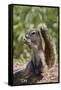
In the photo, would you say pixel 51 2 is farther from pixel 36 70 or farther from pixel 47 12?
pixel 36 70

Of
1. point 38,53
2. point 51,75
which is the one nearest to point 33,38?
point 38,53

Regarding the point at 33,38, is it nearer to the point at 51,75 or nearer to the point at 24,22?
the point at 24,22

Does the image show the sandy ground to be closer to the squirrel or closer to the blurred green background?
the squirrel

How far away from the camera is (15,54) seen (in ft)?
6.55

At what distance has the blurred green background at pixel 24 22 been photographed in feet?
6.55

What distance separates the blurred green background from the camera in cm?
200

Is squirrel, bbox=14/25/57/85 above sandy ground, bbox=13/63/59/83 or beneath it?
above

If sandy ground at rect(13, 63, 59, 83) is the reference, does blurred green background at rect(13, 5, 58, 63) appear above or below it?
above

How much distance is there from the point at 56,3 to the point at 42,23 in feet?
0.73

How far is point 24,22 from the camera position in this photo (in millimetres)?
2027

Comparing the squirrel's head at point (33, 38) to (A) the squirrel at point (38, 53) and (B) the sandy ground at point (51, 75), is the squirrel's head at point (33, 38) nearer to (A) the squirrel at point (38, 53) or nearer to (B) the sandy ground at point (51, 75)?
(A) the squirrel at point (38, 53)

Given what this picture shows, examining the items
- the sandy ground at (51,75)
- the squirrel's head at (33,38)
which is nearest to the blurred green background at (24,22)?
the squirrel's head at (33,38)

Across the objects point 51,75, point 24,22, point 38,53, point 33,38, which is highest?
point 24,22

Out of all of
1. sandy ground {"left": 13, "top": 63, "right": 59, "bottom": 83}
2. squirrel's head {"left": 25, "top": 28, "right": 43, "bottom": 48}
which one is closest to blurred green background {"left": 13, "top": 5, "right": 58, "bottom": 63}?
squirrel's head {"left": 25, "top": 28, "right": 43, "bottom": 48}
